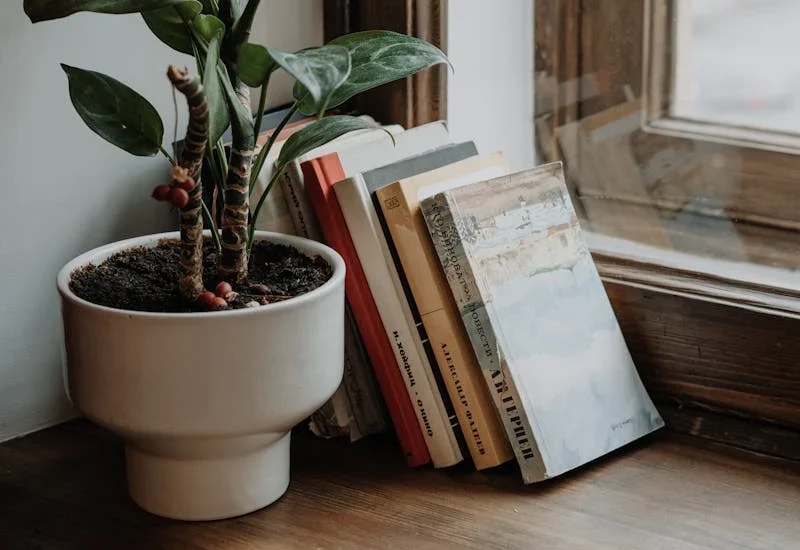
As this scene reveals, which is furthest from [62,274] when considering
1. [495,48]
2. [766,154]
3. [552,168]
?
[766,154]

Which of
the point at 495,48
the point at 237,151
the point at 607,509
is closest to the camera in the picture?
the point at 237,151

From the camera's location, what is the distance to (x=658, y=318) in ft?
4.09

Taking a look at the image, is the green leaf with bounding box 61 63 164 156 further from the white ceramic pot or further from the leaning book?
the leaning book

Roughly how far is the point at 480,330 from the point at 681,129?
40cm

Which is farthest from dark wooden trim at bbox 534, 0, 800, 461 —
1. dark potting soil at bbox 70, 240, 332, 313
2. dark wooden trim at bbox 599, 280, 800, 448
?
dark potting soil at bbox 70, 240, 332, 313

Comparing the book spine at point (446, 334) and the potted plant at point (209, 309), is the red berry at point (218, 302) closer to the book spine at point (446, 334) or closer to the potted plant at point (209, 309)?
the potted plant at point (209, 309)

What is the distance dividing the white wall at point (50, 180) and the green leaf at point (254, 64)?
273 mm

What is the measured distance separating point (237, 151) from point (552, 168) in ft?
1.18

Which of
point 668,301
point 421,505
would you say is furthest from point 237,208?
point 668,301

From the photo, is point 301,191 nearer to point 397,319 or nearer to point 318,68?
point 397,319

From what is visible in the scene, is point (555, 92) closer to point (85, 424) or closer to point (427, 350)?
point (427, 350)

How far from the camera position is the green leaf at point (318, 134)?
100cm

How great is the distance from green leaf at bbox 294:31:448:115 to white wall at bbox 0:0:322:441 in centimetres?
27

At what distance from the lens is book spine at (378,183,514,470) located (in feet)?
3.63
